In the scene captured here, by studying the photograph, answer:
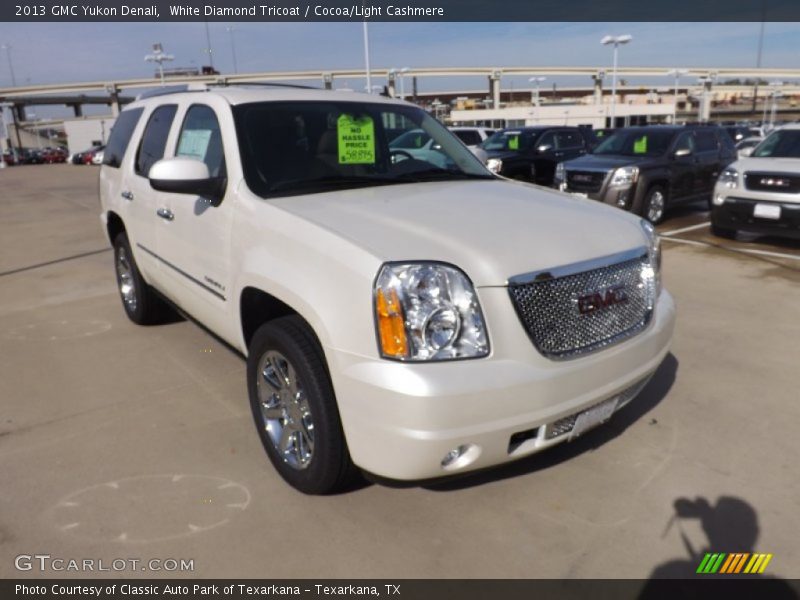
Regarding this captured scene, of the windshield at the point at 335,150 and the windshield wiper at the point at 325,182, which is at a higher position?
the windshield at the point at 335,150

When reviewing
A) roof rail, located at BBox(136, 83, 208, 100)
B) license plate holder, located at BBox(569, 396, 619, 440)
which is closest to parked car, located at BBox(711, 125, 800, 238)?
license plate holder, located at BBox(569, 396, 619, 440)

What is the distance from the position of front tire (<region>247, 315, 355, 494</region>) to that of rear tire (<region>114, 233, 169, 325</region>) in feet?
8.10

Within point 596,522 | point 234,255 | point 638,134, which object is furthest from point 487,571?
point 638,134

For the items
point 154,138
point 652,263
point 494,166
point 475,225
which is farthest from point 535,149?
point 475,225

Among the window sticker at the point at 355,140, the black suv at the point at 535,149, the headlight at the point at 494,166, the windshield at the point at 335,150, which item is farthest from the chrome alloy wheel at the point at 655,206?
the window sticker at the point at 355,140

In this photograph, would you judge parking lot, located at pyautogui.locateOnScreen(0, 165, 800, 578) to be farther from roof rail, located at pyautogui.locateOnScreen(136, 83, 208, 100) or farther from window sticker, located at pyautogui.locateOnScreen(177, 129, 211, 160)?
roof rail, located at pyautogui.locateOnScreen(136, 83, 208, 100)

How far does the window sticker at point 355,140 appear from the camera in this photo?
3734 millimetres

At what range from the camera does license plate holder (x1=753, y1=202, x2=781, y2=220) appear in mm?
8062

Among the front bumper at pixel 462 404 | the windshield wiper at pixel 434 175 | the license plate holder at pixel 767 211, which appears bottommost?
the license plate holder at pixel 767 211

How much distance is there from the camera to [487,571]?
2.53m

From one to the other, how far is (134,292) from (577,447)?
13.0ft

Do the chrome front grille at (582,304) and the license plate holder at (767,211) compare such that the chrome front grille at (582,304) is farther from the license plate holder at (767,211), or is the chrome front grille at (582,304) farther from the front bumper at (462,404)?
the license plate holder at (767,211)

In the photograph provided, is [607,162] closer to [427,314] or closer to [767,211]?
[767,211]

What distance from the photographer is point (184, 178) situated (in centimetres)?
330
